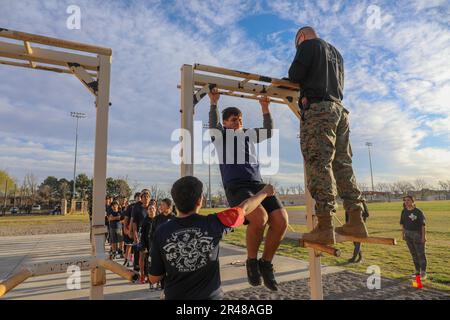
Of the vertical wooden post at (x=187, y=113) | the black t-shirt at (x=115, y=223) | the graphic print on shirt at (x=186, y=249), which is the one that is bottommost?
the black t-shirt at (x=115, y=223)

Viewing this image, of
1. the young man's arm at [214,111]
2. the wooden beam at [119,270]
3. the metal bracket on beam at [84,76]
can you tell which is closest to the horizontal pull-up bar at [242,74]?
the young man's arm at [214,111]

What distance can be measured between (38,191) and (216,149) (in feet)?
253

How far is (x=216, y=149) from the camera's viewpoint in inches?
126

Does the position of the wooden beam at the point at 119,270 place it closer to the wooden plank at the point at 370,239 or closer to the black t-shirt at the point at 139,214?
the wooden plank at the point at 370,239

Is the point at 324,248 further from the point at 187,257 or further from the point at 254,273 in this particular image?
the point at 187,257

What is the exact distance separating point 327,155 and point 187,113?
4.75 feet

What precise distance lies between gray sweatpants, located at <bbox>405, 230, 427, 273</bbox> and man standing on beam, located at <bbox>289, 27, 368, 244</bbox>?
20.0ft

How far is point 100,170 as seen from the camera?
2.85m

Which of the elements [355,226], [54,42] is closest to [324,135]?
[355,226]

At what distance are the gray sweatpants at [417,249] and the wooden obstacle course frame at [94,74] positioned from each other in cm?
790

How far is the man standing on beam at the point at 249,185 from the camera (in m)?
2.94

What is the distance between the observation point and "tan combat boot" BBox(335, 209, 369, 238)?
2984mm
